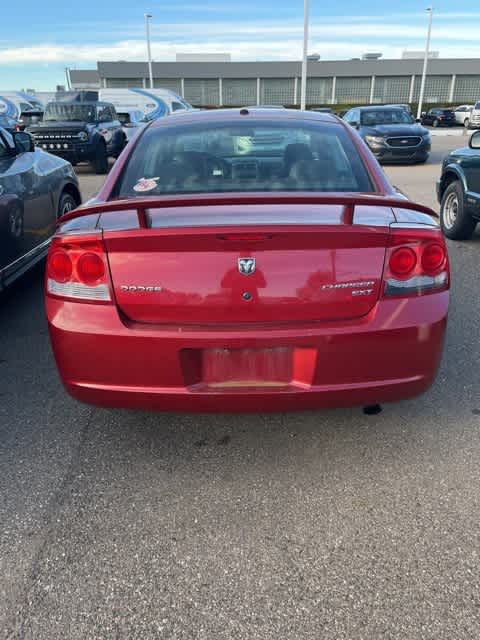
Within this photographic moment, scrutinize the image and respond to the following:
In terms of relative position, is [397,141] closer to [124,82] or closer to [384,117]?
[384,117]

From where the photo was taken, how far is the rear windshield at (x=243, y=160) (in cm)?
301

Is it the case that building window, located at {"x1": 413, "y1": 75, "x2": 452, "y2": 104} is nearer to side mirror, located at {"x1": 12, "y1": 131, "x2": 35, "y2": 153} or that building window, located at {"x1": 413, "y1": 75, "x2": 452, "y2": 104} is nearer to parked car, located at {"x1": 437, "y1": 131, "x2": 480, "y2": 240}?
parked car, located at {"x1": 437, "y1": 131, "x2": 480, "y2": 240}

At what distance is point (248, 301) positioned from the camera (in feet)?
7.55

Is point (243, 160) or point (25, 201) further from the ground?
point (243, 160)

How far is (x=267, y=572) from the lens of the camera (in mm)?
2135

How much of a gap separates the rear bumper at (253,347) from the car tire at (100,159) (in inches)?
524

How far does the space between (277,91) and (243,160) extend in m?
58.6

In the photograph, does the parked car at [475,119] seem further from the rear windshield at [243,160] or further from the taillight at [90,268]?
the taillight at [90,268]

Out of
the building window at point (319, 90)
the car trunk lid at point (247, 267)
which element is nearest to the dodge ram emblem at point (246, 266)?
the car trunk lid at point (247, 267)

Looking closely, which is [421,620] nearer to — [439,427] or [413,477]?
[413,477]

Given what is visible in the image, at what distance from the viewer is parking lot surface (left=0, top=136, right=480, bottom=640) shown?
6.41 feet

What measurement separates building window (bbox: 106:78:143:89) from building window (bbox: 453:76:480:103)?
1293 inches

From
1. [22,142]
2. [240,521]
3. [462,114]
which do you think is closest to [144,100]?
[462,114]

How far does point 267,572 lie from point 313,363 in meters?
0.84
